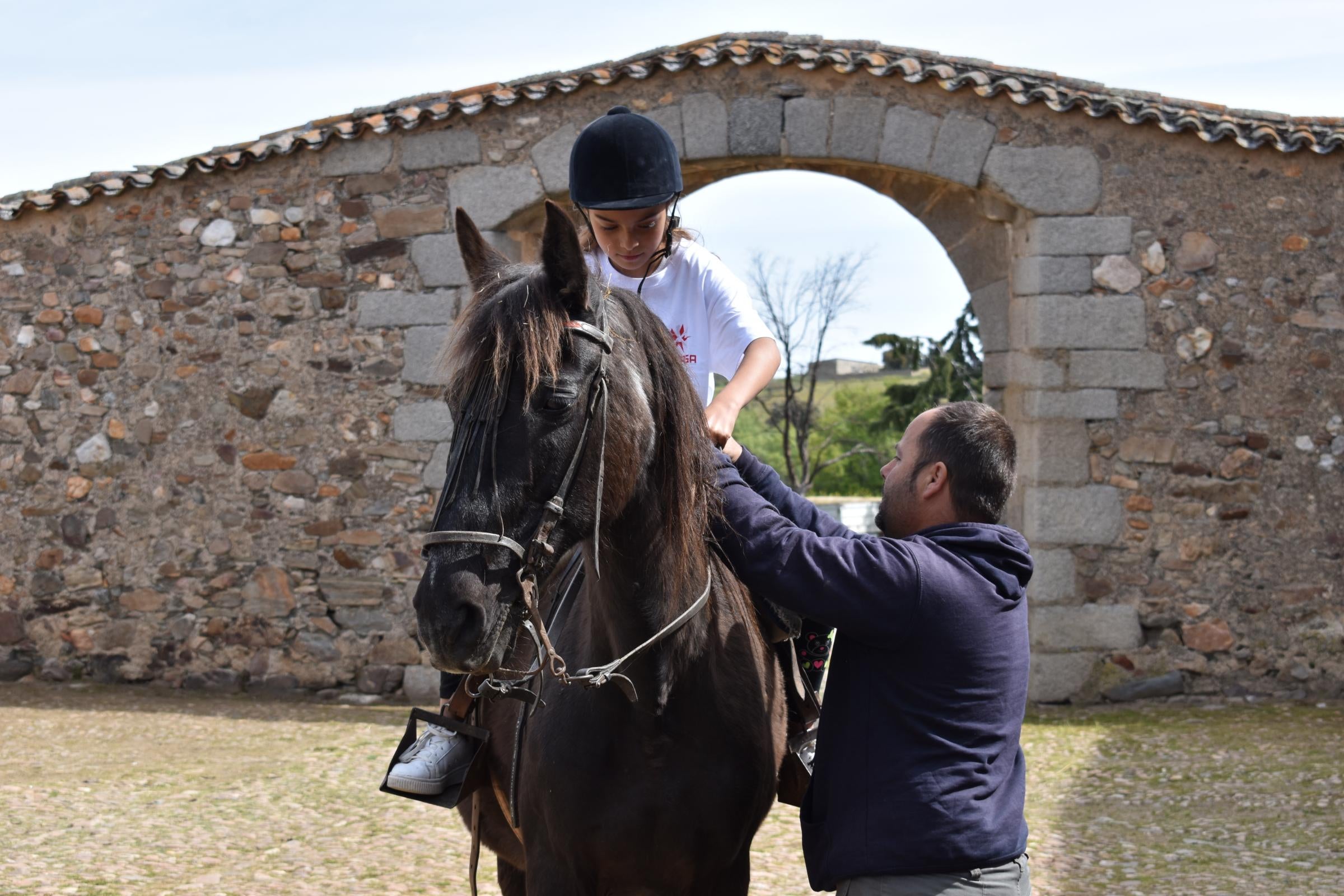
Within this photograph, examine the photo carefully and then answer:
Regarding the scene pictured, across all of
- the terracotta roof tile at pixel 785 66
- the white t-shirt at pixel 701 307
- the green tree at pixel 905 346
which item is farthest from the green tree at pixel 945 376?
the white t-shirt at pixel 701 307

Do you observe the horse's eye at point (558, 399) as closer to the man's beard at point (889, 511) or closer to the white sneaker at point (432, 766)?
the man's beard at point (889, 511)

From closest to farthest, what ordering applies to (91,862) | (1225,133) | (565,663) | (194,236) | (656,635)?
(656,635) < (565,663) < (91,862) < (1225,133) < (194,236)

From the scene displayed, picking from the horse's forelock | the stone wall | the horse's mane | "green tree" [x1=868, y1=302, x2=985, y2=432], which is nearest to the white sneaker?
the horse's mane

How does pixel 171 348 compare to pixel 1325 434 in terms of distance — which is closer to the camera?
pixel 1325 434

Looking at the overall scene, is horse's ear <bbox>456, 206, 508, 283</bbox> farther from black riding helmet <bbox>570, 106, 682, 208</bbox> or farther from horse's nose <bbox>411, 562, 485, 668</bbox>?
horse's nose <bbox>411, 562, 485, 668</bbox>

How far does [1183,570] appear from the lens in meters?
7.63

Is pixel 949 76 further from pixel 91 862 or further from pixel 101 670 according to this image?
pixel 101 670

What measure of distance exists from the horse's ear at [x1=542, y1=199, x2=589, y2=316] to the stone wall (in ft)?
19.9

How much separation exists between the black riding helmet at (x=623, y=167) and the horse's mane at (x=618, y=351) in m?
0.42

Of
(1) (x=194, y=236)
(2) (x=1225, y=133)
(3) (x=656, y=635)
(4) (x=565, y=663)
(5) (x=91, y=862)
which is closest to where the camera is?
(3) (x=656, y=635)

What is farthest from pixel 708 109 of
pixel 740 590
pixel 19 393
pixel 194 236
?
pixel 740 590

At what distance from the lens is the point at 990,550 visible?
210 centimetres

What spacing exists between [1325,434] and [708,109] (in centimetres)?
448

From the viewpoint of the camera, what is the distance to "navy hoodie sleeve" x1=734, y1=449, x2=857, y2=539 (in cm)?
238
